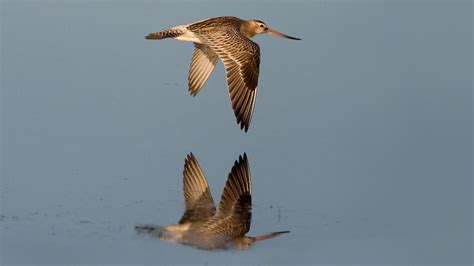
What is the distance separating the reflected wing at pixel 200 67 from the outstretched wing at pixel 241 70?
A: 669 mm

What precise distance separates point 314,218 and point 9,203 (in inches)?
78.1

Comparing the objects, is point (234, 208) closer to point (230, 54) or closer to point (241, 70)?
point (241, 70)

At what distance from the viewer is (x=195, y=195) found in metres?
7.12

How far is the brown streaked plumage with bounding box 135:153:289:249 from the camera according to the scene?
249 inches

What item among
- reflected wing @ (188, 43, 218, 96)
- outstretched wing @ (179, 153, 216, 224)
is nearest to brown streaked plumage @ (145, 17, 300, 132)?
reflected wing @ (188, 43, 218, 96)

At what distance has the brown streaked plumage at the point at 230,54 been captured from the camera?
8.33 m

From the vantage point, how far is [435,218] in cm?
697

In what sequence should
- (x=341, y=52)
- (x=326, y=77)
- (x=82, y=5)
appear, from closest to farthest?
(x=326, y=77) → (x=341, y=52) → (x=82, y=5)

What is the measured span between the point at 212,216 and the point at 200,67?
319 cm

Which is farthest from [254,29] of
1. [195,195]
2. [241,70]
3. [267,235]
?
[267,235]

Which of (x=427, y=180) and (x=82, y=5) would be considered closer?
(x=427, y=180)

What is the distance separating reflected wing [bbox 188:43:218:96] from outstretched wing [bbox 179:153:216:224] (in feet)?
6.23

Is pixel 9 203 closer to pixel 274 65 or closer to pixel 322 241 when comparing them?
pixel 322 241

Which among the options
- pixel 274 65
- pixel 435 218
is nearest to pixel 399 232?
pixel 435 218
